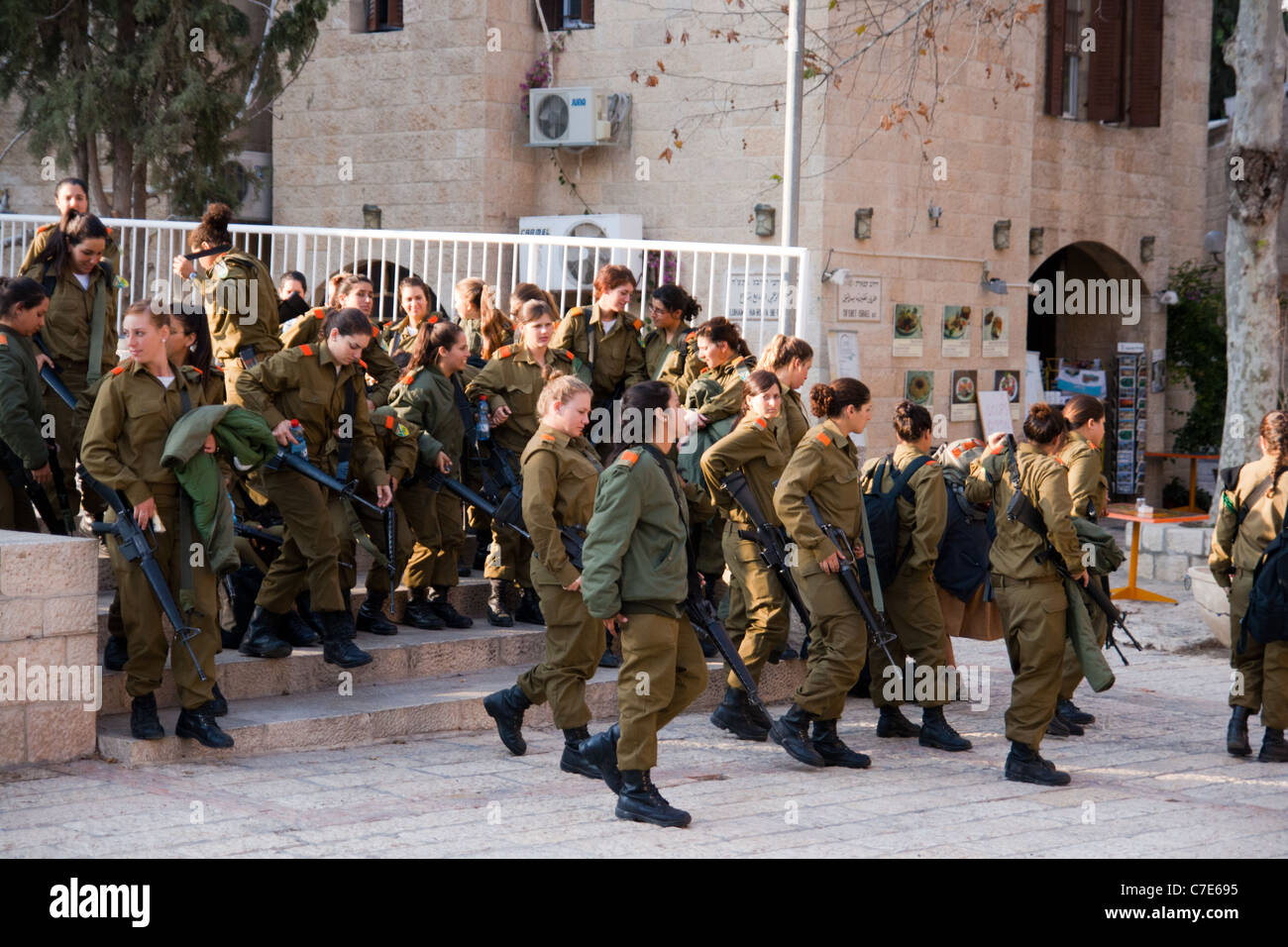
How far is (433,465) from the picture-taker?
352 inches

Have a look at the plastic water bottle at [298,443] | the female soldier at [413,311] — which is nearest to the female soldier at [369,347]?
the female soldier at [413,311]

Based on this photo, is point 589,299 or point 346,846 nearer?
point 346,846

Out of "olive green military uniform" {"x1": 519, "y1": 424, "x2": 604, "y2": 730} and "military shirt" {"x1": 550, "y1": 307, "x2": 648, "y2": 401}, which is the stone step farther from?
"military shirt" {"x1": 550, "y1": 307, "x2": 648, "y2": 401}

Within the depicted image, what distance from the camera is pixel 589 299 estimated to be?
13.0m

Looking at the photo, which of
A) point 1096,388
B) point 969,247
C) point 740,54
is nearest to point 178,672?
point 740,54

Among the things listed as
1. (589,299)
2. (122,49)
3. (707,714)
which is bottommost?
(707,714)

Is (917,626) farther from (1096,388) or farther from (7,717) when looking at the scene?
(1096,388)

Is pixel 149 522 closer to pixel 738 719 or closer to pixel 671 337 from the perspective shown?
pixel 738 719

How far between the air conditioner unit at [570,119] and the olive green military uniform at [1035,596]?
9.02 meters

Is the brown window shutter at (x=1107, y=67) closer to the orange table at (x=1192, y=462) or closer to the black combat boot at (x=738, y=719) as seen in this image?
the orange table at (x=1192, y=462)

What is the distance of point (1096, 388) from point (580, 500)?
13152 mm

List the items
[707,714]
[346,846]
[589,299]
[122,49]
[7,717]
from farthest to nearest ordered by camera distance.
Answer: [122,49] < [589,299] < [707,714] < [7,717] < [346,846]

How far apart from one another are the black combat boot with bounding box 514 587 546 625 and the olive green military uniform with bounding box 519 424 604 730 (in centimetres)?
214

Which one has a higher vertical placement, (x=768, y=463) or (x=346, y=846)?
(x=768, y=463)
